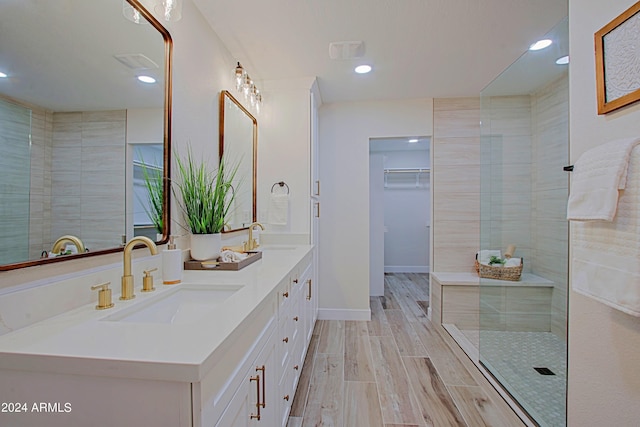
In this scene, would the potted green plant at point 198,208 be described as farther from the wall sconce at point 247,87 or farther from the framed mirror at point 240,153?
the wall sconce at point 247,87

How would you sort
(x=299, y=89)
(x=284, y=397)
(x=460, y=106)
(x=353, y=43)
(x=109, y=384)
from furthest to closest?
(x=460, y=106)
(x=299, y=89)
(x=353, y=43)
(x=284, y=397)
(x=109, y=384)

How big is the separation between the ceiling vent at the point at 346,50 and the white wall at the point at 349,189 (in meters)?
1.09

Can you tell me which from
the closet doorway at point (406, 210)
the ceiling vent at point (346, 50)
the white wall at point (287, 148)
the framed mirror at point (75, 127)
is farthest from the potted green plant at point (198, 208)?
the closet doorway at point (406, 210)

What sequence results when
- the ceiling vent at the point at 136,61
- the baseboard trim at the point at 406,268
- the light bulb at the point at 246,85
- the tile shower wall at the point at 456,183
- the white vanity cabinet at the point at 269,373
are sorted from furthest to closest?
the baseboard trim at the point at 406,268 → the tile shower wall at the point at 456,183 → the light bulb at the point at 246,85 → the ceiling vent at the point at 136,61 → the white vanity cabinet at the point at 269,373

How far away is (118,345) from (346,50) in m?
2.28

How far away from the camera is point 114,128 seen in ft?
3.72

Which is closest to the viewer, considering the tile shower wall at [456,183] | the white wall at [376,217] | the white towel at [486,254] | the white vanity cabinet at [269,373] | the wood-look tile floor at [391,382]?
Answer: the white vanity cabinet at [269,373]

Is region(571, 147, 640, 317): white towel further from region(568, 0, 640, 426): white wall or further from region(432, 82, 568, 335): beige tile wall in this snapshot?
region(432, 82, 568, 335): beige tile wall

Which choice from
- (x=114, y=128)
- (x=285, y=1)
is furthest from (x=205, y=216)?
(x=285, y=1)

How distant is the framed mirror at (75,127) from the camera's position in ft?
2.71

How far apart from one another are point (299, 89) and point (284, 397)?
249 cm

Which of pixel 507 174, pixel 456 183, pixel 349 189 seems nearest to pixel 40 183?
pixel 349 189

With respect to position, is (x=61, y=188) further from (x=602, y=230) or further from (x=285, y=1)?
(x=602, y=230)

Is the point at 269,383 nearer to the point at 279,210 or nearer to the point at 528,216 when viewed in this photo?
the point at 279,210
